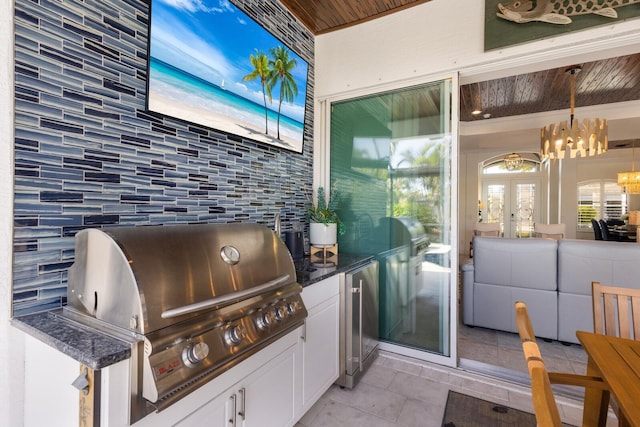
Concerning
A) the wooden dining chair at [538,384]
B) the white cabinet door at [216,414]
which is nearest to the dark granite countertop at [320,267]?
the white cabinet door at [216,414]

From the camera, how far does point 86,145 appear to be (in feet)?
4.04

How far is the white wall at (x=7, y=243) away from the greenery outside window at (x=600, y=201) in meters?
11.1

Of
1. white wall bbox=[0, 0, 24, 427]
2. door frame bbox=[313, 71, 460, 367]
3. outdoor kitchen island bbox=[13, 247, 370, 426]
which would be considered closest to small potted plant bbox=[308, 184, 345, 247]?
outdoor kitchen island bbox=[13, 247, 370, 426]

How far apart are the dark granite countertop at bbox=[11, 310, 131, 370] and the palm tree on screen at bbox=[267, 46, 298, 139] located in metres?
1.65

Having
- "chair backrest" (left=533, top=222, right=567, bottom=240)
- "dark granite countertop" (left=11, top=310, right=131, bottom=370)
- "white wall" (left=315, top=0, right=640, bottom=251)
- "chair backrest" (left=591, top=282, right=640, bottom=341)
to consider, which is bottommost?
"chair backrest" (left=591, top=282, right=640, bottom=341)

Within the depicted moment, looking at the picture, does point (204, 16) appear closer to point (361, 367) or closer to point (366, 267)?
point (366, 267)

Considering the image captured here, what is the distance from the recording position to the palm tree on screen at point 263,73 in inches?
76.9

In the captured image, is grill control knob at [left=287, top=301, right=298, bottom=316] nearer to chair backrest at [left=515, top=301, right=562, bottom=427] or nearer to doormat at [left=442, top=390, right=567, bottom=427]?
chair backrest at [left=515, top=301, right=562, bottom=427]

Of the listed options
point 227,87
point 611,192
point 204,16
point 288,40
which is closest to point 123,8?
point 204,16

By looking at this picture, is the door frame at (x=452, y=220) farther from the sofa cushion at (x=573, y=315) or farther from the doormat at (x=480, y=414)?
the sofa cushion at (x=573, y=315)

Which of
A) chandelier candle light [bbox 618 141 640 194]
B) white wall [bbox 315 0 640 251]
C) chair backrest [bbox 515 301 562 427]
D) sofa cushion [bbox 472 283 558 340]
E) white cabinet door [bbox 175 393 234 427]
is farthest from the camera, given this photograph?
chandelier candle light [bbox 618 141 640 194]

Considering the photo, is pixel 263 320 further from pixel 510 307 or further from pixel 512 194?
pixel 512 194

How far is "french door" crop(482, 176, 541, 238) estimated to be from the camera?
8.11 metres

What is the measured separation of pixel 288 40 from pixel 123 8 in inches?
53.7
